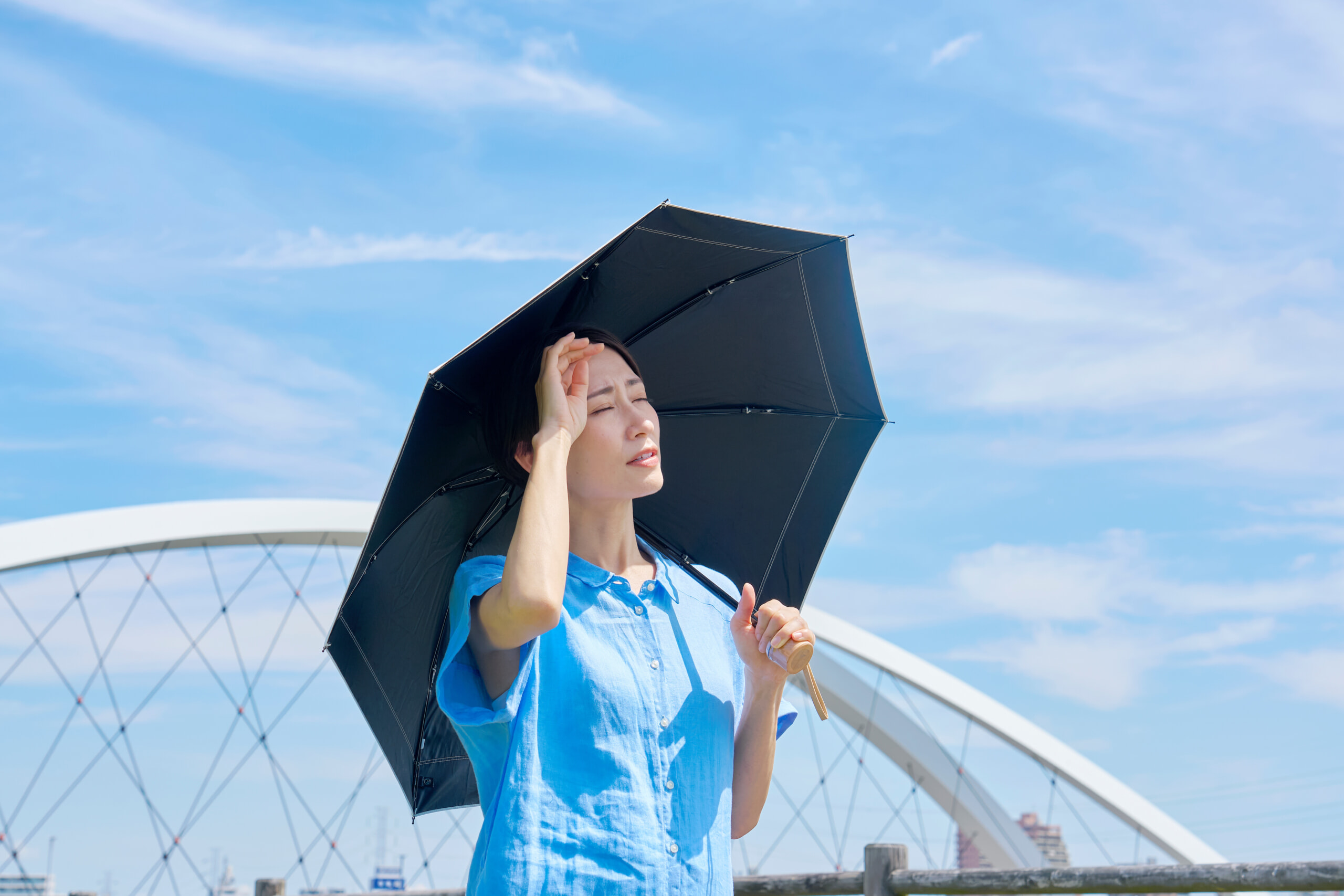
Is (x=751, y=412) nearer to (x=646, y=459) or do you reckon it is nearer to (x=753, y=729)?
(x=646, y=459)

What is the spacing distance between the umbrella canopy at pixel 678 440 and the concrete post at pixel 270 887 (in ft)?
10.5

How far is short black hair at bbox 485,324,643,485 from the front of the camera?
7.06 feet

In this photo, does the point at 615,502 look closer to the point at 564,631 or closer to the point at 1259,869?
the point at 564,631

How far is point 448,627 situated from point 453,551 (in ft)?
0.51

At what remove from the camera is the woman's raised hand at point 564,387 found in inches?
78.7

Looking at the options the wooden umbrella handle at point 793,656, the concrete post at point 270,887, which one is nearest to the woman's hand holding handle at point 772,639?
the wooden umbrella handle at point 793,656

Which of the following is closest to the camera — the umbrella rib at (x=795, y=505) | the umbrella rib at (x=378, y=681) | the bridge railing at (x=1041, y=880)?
the umbrella rib at (x=378, y=681)

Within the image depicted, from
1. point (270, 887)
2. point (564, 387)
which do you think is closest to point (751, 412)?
point (564, 387)

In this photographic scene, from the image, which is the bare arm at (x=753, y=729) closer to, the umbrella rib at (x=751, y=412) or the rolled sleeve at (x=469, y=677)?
the rolled sleeve at (x=469, y=677)

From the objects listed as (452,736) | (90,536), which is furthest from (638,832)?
(90,536)

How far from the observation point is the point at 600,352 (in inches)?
86.0

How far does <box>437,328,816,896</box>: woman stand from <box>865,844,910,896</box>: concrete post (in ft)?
6.41

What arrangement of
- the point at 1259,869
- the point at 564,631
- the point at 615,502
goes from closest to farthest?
the point at 564,631 < the point at 615,502 < the point at 1259,869

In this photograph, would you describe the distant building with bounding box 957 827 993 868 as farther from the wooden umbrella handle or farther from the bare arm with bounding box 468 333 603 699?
the bare arm with bounding box 468 333 603 699
